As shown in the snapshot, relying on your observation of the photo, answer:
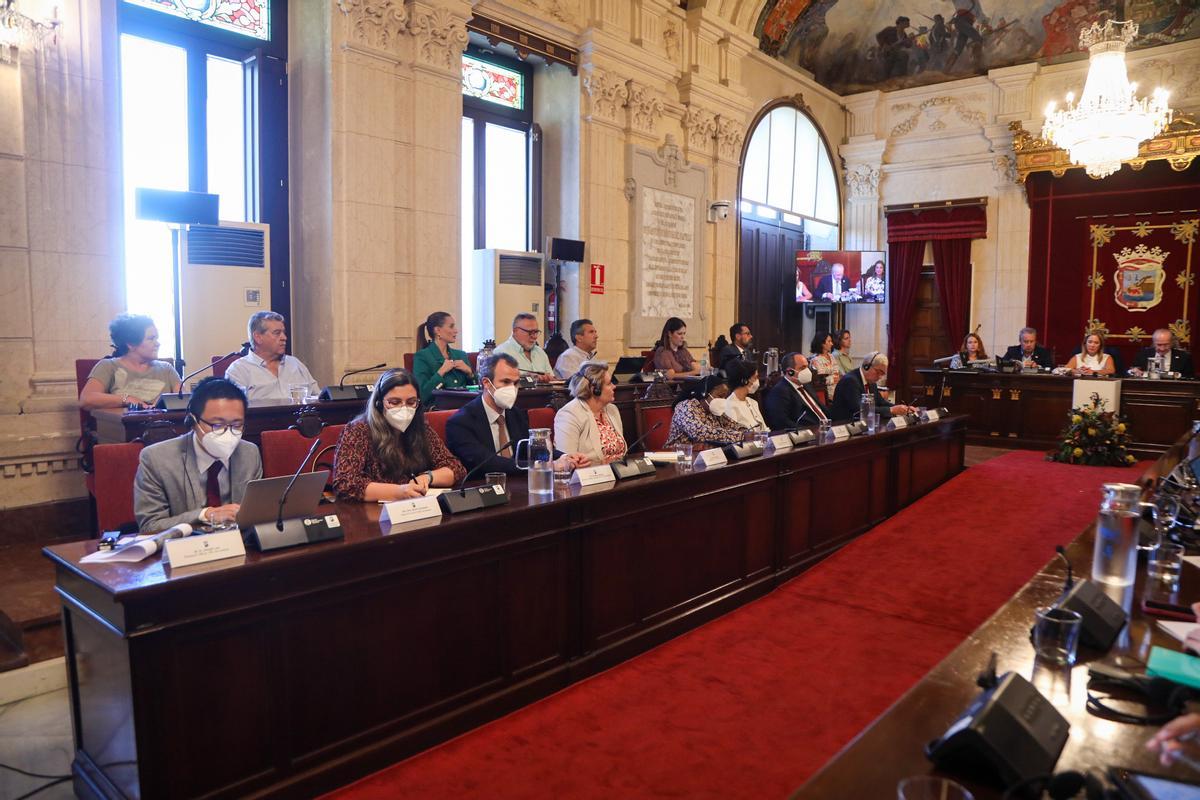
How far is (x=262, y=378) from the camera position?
16.0 feet

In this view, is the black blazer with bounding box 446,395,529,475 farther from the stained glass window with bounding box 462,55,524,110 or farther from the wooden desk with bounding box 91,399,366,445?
the stained glass window with bounding box 462,55,524,110

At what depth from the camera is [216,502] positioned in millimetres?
2717

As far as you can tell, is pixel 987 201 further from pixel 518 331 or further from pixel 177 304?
pixel 177 304

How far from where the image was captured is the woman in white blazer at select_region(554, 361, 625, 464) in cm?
383

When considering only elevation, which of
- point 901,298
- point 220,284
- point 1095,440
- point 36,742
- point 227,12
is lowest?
point 36,742

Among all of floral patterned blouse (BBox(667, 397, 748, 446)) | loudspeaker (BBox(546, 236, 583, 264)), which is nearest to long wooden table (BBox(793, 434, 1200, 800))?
floral patterned blouse (BBox(667, 397, 748, 446))

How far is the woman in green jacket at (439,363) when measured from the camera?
226 inches

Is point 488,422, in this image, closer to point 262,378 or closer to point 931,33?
point 262,378

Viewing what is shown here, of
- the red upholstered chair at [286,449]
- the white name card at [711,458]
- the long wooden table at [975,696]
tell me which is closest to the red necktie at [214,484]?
the red upholstered chair at [286,449]

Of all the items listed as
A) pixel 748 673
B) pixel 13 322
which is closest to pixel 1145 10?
pixel 748 673

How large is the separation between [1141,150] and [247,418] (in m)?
11.1

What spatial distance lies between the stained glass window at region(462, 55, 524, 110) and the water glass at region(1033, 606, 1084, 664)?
7286 millimetres

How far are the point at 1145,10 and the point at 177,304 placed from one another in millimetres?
11879

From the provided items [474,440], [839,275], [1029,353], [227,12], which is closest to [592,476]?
[474,440]
